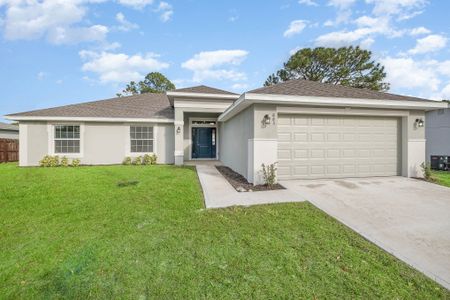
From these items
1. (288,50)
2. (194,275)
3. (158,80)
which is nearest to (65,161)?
(194,275)

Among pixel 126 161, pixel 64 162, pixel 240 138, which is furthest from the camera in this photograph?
pixel 126 161

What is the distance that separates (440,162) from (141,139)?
1750cm

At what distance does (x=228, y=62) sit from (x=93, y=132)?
10209mm

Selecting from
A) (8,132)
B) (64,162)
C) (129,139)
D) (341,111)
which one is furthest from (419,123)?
(8,132)

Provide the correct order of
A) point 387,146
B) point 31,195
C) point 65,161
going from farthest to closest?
point 65,161, point 387,146, point 31,195

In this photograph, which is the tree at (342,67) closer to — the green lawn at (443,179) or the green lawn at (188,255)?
the green lawn at (443,179)

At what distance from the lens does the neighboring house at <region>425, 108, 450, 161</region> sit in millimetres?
13125

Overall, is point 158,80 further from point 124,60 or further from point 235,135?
point 235,135

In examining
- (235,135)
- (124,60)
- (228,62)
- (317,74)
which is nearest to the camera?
(235,135)

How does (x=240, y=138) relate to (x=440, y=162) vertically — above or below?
above

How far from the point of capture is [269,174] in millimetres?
6648

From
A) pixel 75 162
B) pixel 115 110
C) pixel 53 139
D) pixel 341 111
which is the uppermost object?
pixel 115 110

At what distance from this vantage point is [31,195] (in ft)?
19.3

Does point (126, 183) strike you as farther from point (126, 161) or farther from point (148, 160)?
point (126, 161)
